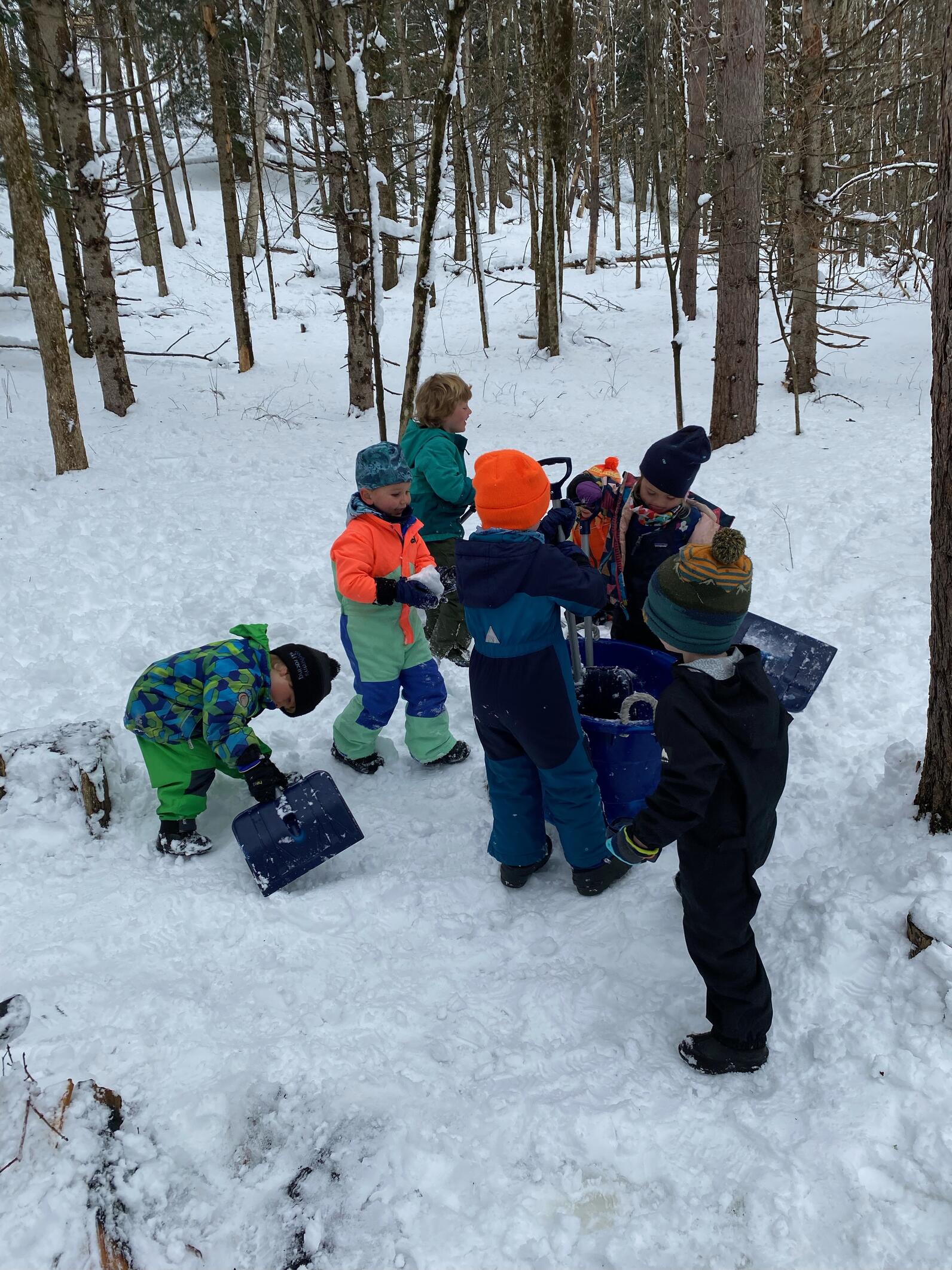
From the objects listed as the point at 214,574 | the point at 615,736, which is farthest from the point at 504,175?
the point at 615,736

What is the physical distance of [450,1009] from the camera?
8.54 feet

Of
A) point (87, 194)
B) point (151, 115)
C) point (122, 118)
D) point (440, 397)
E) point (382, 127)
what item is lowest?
point (440, 397)

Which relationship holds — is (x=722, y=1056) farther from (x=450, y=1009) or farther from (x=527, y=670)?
(x=527, y=670)

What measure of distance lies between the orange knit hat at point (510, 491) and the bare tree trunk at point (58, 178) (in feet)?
32.7

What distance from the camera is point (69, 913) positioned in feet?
9.75

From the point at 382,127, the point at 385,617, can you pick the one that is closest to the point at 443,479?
the point at 385,617

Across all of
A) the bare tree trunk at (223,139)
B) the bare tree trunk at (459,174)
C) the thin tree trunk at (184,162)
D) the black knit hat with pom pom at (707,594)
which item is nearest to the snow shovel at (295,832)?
the black knit hat with pom pom at (707,594)

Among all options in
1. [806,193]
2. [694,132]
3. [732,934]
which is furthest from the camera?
[694,132]

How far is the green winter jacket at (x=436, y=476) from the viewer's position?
4.36m

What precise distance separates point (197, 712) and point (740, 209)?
7.84 m

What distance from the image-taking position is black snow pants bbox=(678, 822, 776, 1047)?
220 cm

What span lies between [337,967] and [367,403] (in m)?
9.46

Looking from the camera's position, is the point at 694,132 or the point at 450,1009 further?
the point at 694,132

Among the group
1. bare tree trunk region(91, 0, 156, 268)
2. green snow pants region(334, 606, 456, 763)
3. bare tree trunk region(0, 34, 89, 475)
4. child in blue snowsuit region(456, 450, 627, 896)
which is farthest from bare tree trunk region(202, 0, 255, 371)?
child in blue snowsuit region(456, 450, 627, 896)
